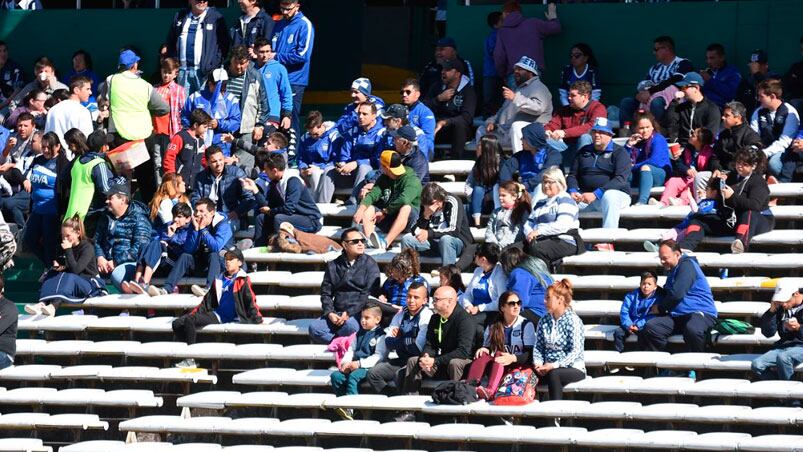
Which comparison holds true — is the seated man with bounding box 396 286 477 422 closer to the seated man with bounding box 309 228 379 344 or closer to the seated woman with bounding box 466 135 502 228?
the seated man with bounding box 309 228 379 344

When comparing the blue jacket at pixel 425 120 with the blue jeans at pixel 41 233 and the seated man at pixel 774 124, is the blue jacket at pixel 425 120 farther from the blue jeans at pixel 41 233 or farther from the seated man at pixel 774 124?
the blue jeans at pixel 41 233

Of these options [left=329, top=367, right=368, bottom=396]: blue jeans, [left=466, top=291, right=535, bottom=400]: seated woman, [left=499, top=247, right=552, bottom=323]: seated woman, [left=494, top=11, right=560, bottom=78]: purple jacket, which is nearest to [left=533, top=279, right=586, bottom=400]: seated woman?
[left=466, top=291, right=535, bottom=400]: seated woman

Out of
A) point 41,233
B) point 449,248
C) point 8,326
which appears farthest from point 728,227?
point 41,233

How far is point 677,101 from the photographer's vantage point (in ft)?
48.2

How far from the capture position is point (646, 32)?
16.2m

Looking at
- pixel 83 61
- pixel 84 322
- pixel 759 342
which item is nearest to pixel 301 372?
pixel 84 322

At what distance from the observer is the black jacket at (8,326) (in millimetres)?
12789

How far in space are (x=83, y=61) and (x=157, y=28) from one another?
1.00m

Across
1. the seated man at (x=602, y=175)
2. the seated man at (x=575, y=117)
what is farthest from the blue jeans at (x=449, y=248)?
the seated man at (x=575, y=117)

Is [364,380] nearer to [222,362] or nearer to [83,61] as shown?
[222,362]

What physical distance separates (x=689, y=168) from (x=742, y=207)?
109 cm

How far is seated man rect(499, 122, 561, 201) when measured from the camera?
45.6 ft

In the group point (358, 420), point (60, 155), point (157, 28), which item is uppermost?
point (157, 28)

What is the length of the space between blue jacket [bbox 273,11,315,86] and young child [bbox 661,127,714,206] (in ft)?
12.3
